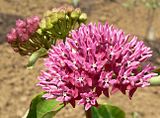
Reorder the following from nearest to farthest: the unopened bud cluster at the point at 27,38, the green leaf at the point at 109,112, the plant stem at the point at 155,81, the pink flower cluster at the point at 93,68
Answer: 1. the pink flower cluster at the point at 93,68
2. the plant stem at the point at 155,81
3. the green leaf at the point at 109,112
4. the unopened bud cluster at the point at 27,38

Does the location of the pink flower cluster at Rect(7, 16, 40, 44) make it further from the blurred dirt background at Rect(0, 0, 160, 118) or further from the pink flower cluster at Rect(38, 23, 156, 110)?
the blurred dirt background at Rect(0, 0, 160, 118)

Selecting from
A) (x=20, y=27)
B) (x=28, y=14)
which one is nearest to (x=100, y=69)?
(x=20, y=27)

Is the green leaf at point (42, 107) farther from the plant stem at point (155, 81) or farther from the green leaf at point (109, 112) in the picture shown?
the plant stem at point (155, 81)

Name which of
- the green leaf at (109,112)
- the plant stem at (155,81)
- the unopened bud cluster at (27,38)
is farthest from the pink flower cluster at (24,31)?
the plant stem at (155,81)

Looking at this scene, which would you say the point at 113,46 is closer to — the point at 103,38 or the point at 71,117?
the point at 103,38

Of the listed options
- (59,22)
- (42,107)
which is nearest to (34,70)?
(59,22)

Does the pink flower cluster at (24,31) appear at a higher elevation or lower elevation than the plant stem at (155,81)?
higher
